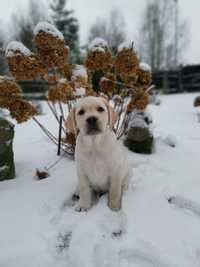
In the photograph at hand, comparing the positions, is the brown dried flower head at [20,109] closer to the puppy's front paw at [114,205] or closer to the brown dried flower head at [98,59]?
the brown dried flower head at [98,59]

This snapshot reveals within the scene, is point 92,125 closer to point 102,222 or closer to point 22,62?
point 102,222

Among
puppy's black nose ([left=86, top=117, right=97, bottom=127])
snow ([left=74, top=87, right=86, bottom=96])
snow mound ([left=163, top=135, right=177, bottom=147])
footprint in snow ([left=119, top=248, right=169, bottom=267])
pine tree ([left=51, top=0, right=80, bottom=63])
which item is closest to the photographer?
footprint in snow ([left=119, top=248, right=169, bottom=267])

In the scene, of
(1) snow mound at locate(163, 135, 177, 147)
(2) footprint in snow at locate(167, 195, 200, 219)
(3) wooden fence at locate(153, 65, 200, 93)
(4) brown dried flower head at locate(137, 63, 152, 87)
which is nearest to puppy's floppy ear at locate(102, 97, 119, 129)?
(2) footprint in snow at locate(167, 195, 200, 219)

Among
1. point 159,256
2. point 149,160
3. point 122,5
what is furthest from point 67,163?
point 122,5

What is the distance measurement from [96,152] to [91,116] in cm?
31

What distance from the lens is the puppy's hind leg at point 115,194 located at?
2.52 meters

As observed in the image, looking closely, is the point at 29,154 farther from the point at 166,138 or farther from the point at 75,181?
the point at 166,138

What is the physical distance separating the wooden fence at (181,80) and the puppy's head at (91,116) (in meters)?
14.8

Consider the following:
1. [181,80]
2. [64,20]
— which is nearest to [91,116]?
[181,80]

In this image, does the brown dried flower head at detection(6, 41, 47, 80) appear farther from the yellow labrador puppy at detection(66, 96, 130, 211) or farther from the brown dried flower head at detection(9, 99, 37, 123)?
the yellow labrador puppy at detection(66, 96, 130, 211)

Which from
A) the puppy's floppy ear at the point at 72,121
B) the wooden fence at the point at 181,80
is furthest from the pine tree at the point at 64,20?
the puppy's floppy ear at the point at 72,121

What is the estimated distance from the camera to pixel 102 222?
2.37m

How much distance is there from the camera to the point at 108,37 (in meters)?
31.7

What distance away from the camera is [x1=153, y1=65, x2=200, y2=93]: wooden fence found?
645 inches
